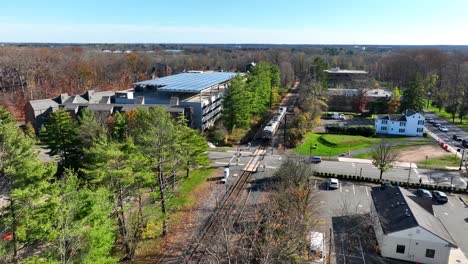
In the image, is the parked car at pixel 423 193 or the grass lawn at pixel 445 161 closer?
the parked car at pixel 423 193

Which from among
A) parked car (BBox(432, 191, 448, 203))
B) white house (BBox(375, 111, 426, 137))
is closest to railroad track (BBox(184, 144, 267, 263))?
parked car (BBox(432, 191, 448, 203))

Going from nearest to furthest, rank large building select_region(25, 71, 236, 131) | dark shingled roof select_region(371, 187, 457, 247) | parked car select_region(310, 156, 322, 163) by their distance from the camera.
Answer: dark shingled roof select_region(371, 187, 457, 247) → parked car select_region(310, 156, 322, 163) → large building select_region(25, 71, 236, 131)

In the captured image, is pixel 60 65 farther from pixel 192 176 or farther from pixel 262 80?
pixel 192 176

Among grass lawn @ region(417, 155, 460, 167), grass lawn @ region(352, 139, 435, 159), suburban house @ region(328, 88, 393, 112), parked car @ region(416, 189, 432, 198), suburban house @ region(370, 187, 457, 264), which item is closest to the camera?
suburban house @ region(370, 187, 457, 264)

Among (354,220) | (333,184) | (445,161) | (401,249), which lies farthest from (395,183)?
(401,249)

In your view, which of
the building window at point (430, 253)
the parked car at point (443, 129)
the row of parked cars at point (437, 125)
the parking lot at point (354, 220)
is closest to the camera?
the building window at point (430, 253)

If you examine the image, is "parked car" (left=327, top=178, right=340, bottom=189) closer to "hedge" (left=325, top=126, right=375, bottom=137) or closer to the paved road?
"hedge" (left=325, top=126, right=375, bottom=137)

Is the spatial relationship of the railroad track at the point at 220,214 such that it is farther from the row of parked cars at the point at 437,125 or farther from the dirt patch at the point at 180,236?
the row of parked cars at the point at 437,125

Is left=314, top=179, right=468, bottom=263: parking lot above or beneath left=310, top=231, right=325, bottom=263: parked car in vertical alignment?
beneath

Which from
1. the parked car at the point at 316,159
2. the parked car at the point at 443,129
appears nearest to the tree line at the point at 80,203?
the parked car at the point at 316,159
